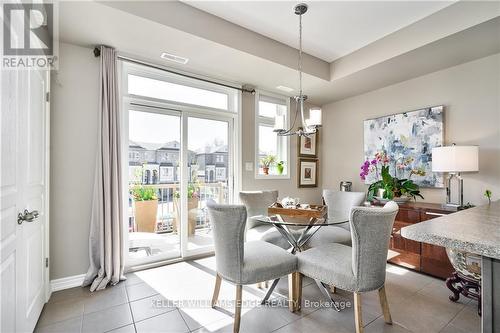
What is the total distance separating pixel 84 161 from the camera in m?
2.59

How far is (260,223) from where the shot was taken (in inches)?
119

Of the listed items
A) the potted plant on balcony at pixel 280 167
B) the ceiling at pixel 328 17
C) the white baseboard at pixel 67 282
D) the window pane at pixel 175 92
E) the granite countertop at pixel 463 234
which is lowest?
the white baseboard at pixel 67 282

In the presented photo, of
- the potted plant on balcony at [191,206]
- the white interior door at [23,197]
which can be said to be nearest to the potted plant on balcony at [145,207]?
the potted plant on balcony at [191,206]

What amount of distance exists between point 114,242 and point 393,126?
406cm

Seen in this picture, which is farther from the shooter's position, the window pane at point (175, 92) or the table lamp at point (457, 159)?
the window pane at point (175, 92)

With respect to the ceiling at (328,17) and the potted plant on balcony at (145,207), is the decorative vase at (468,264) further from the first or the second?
the potted plant on balcony at (145,207)

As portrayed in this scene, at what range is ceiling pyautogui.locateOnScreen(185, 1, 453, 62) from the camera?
2.37 metres

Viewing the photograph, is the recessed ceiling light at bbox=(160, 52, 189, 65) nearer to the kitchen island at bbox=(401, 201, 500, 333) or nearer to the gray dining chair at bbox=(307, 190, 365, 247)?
the gray dining chair at bbox=(307, 190, 365, 247)

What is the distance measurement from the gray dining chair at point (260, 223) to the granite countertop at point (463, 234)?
Result: 172 cm

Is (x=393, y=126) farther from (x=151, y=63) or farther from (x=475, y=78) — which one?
(x=151, y=63)

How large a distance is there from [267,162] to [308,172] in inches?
38.5

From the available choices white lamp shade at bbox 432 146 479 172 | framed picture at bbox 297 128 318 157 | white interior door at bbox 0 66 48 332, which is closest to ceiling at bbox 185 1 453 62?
white lamp shade at bbox 432 146 479 172

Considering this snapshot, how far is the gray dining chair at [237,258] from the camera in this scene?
1.80 meters

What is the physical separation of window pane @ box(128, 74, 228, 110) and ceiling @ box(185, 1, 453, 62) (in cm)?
115
